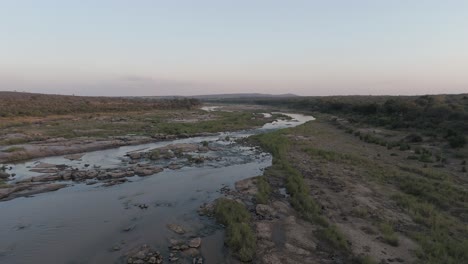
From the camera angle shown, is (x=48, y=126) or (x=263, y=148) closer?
(x=263, y=148)

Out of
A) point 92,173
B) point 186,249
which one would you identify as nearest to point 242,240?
point 186,249

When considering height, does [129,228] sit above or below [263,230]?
below

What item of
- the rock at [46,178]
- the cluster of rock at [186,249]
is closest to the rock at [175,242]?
the cluster of rock at [186,249]

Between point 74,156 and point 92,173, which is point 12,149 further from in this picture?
point 92,173

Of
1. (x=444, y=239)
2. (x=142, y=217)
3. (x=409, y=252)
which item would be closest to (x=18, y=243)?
(x=142, y=217)

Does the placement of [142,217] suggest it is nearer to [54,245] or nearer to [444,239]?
[54,245]

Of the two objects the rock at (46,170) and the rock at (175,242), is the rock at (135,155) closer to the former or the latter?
the rock at (46,170)
